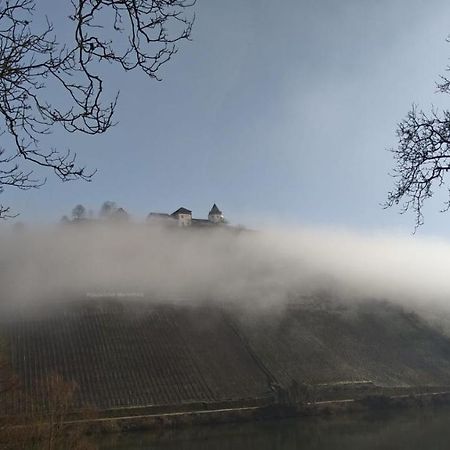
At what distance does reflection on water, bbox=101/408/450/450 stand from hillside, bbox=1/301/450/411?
16.9 ft

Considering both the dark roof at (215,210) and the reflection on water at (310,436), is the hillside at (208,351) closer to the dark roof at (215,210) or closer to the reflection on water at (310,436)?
the reflection on water at (310,436)

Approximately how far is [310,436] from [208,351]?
71.1 ft

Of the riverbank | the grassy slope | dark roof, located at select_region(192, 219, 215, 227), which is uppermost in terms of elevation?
dark roof, located at select_region(192, 219, 215, 227)

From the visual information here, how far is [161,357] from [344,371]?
71.1ft

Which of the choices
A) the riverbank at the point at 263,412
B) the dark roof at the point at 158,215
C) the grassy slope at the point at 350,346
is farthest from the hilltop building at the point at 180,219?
the riverbank at the point at 263,412

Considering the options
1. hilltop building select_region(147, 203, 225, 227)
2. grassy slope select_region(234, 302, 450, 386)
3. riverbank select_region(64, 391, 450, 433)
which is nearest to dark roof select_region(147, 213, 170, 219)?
hilltop building select_region(147, 203, 225, 227)

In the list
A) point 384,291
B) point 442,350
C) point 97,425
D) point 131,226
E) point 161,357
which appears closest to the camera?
point 97,425

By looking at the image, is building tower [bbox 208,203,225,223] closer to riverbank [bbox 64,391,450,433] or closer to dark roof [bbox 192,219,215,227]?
dark roof [bbox 192,219,215,227]

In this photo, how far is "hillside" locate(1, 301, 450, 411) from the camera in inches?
2120

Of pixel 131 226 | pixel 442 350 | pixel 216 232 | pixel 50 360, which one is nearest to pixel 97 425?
pixel 50 360

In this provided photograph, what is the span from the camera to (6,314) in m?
63.9

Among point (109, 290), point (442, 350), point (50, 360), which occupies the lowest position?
point (442, 350)

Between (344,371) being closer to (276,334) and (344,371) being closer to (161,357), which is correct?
(276,334)

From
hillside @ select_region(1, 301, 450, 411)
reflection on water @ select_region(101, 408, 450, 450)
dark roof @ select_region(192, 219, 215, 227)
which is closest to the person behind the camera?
reflection on water @ select_region(101, 408, 450, 450)
